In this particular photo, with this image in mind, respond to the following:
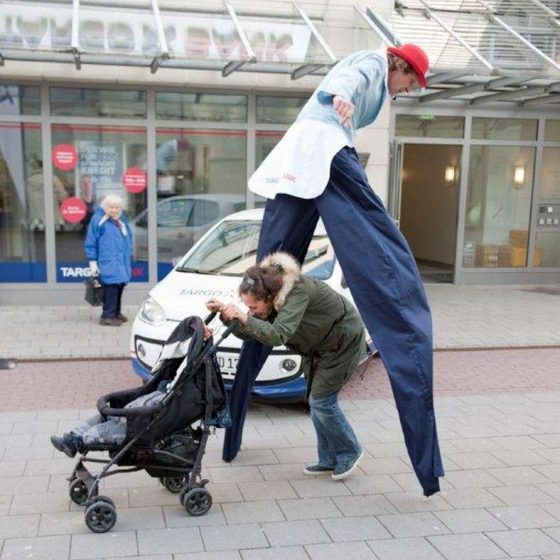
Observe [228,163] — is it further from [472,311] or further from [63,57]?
[472,311]

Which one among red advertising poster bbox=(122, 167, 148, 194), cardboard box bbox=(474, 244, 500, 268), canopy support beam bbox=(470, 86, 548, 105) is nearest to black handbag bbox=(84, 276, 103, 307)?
red advertising poster bbox=(122, 167, 148, 194)

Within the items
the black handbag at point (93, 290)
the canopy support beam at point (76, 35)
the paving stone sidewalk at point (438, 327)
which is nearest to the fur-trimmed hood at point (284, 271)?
the paving stone sidewalk at point (438, 327)

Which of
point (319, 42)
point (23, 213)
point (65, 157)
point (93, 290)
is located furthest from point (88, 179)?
point (319, 42)

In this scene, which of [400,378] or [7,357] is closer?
[400,378]

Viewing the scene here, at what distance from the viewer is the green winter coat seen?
3.68m

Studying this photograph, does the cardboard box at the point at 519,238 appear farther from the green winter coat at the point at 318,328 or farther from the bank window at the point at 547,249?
the green winter coat at the point at 318,328

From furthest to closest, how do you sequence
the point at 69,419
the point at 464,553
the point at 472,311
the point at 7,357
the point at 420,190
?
the point at 420,190 < the point at 472,311 < the point at 7,357 < the point at 69,419 < the point at 464,553

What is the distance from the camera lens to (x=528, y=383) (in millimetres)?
6543

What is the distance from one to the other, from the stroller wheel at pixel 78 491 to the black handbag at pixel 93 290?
190 inches

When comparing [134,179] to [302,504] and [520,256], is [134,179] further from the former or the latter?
[520,256]

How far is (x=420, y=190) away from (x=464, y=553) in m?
12.7

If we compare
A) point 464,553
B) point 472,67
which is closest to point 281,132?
A: point 472,67

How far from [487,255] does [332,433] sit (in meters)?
9.59

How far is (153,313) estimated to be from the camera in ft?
18.3
